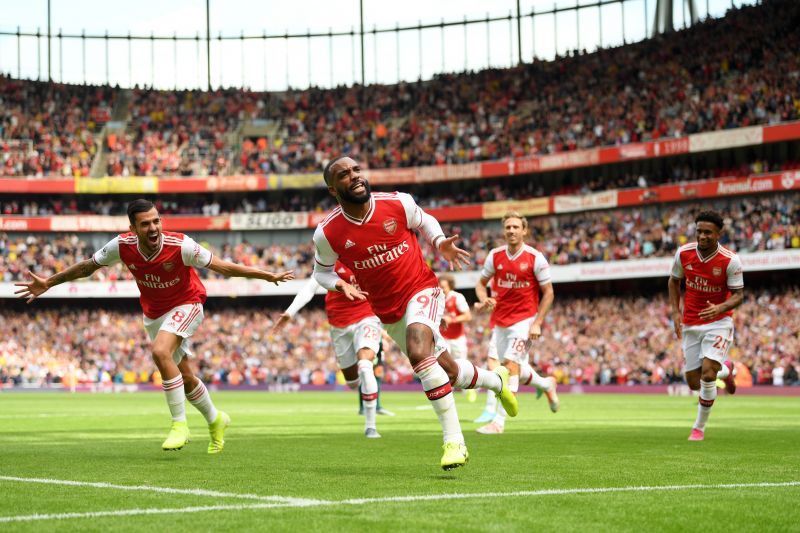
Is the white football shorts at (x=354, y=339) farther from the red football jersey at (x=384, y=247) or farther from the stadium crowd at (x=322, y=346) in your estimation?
the stadium crowd at (x=322, y=346)

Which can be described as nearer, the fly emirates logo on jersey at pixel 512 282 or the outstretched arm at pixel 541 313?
the outstretched arm at pixel 541 313

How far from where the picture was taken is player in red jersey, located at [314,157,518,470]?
960cm

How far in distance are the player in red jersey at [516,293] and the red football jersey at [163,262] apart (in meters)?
5.61

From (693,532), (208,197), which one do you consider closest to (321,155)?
(208,197)

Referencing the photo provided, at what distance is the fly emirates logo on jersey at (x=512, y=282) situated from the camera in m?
16.6

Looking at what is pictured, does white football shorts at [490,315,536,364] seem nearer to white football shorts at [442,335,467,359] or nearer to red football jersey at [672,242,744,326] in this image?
red football jersey at [672,242,744,326]

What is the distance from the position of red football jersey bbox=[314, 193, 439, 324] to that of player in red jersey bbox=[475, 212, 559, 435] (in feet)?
20.2

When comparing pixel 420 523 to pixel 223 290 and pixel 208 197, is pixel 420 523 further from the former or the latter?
pixel 208 197

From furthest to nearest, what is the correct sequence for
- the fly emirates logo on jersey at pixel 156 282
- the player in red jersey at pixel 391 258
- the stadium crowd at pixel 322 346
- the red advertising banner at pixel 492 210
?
1. the red advertising banner at pixel 492 210
2. the stadium crowd at pixel 322 346
3. the fly emirates logo on jersey at pixel 156 282
4. the player in red jersey at pixel 391 258

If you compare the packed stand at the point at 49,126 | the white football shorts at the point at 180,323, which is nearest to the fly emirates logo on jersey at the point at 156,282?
the white football shorts at the point at 180,323

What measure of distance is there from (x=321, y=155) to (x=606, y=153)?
18432 mm

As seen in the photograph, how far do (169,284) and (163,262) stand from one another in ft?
1.09

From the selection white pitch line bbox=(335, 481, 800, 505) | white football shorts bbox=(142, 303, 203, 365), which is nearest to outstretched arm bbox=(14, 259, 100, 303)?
white football shorts bbox=(142, 303, 203, 365)

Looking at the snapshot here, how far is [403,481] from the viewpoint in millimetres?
8805
